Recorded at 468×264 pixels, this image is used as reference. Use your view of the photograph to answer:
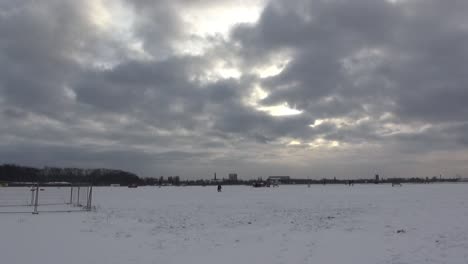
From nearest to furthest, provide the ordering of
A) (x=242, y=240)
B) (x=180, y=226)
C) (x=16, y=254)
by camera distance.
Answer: (x=16, y=254) → (x=242, y=240) → (x=180, y=226)

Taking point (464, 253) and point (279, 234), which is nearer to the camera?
point (464, 253)

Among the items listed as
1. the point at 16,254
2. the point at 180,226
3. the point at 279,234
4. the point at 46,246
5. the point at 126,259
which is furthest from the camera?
the point at 180,226

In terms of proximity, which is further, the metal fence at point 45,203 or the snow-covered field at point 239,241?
the metal fence at point 45,203

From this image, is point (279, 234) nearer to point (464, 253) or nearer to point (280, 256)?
point (280, 256)

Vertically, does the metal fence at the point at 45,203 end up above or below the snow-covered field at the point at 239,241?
above

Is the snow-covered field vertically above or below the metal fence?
below

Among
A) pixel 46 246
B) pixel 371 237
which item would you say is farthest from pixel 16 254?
pixel 371 237

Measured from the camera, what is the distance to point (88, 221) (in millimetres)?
21578

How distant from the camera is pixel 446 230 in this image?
642 inches

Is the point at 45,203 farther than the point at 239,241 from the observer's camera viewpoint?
Yes

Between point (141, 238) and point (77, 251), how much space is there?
2.94 metres

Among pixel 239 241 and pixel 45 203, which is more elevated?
pixel 45 203

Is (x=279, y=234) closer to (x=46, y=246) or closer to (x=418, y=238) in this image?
(x=418, y=238)

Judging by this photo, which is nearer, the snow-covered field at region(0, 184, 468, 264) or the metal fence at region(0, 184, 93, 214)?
the snow-covered field at region(0, 184, 468, 264)
